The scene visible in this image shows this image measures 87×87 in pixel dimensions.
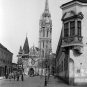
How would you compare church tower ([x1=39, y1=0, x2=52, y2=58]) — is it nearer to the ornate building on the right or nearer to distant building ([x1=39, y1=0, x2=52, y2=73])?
distant building ([x1=39, y1=0, x2=52, y2=73])

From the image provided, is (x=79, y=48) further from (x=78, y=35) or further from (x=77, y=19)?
(x=77, y=19)

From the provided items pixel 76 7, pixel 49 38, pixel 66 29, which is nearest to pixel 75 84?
pixel 66 29

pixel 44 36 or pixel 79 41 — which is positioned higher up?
pixel 44 36

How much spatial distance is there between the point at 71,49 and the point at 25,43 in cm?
15065

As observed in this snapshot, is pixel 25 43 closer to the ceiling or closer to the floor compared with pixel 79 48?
closer to the ceiling

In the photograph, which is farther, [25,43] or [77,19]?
[25,43]

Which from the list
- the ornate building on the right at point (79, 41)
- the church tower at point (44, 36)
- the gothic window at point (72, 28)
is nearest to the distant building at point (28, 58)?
the church tower at point (44, 36)

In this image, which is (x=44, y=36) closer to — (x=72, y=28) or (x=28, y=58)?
(x=28, y=58)

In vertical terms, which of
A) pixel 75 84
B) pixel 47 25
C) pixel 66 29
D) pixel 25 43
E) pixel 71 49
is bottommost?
pixel 75 84

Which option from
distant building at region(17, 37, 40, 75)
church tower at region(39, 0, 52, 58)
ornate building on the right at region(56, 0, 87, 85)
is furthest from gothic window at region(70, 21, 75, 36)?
church tower at region(39, 0, 52, 58)

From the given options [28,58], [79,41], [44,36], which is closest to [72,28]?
[79,41]

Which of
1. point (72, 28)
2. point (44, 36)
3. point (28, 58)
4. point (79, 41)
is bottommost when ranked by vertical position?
point (79, 41)

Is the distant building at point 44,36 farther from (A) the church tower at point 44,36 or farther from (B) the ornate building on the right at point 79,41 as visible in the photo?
(B) the ornate building on the right at point 79,41

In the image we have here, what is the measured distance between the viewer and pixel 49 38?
16812 cm
